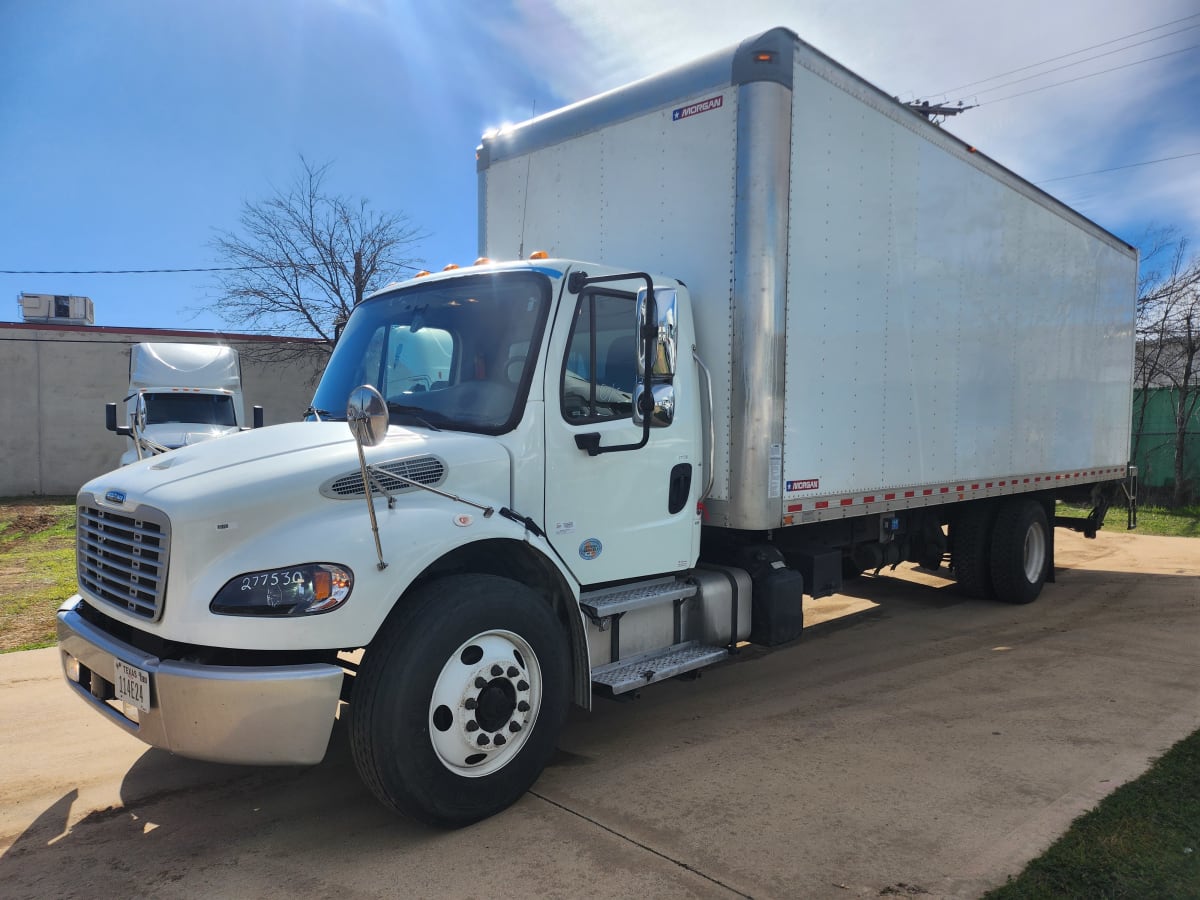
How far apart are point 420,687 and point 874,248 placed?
4.34 metres

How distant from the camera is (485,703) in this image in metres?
3.57

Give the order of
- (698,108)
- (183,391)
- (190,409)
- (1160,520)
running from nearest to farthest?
(698,108), (183,391), (190,409), (1160,520)

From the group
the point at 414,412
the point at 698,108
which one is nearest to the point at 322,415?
the point at 414,412

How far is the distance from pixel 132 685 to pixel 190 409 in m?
Result: 14.2

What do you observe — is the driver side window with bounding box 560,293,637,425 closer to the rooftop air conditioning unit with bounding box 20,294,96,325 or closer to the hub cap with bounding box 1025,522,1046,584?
the hub cap with bounding box 1025,522,1046,584

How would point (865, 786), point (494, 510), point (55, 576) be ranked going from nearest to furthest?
point (494, 510) → point (865, 786) → point (55, 576)

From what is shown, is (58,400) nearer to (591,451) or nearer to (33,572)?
(33,572)

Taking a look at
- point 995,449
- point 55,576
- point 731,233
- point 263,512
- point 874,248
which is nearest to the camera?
point 263,512

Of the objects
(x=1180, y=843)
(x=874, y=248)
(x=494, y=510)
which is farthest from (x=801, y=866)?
(x=874, y=248)

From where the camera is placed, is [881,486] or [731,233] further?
[881,486]

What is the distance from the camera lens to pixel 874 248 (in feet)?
19.0

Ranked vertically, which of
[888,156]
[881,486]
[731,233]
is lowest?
[881,486]

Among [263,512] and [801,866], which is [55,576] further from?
[801,866]

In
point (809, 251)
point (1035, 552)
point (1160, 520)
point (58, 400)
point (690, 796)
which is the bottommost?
point (1160, 520)
